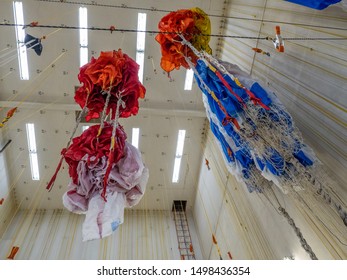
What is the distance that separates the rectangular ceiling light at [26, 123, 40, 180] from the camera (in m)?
5.46

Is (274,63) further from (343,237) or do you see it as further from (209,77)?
(343,237)

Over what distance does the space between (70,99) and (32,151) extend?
1349 millimetres

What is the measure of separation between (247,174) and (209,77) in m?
1.00

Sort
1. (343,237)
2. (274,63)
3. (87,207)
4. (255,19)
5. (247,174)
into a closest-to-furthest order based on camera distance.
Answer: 1. (87,207)
2. (343,237)
3. (247,174)
4. (274,63)
5. (255,19)

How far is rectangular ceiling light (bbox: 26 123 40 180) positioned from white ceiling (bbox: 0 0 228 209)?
84 millimetres

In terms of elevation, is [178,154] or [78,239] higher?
[178,154]

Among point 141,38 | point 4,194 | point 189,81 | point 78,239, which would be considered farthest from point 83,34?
point 78,239

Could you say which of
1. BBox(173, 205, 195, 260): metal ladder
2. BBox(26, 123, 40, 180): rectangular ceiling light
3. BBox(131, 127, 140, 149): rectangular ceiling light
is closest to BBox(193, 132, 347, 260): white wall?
BBox(173, 205, 195, 260): metal ladder

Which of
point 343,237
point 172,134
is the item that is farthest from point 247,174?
point 172,134

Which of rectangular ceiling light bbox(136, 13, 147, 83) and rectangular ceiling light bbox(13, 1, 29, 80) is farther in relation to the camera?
rectangular ceiling light bbox(136, 13, 147, 83)

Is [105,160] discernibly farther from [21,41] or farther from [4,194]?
[4,194]

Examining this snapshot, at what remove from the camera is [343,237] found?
2242 millimetres

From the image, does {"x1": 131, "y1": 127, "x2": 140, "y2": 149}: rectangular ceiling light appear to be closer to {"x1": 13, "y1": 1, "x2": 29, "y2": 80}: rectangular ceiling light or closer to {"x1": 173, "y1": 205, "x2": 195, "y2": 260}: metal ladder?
{"x1": 173, "y1": 205, "x2": 195, "y2": 260}: metal ladder

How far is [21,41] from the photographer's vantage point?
487 centimetres
